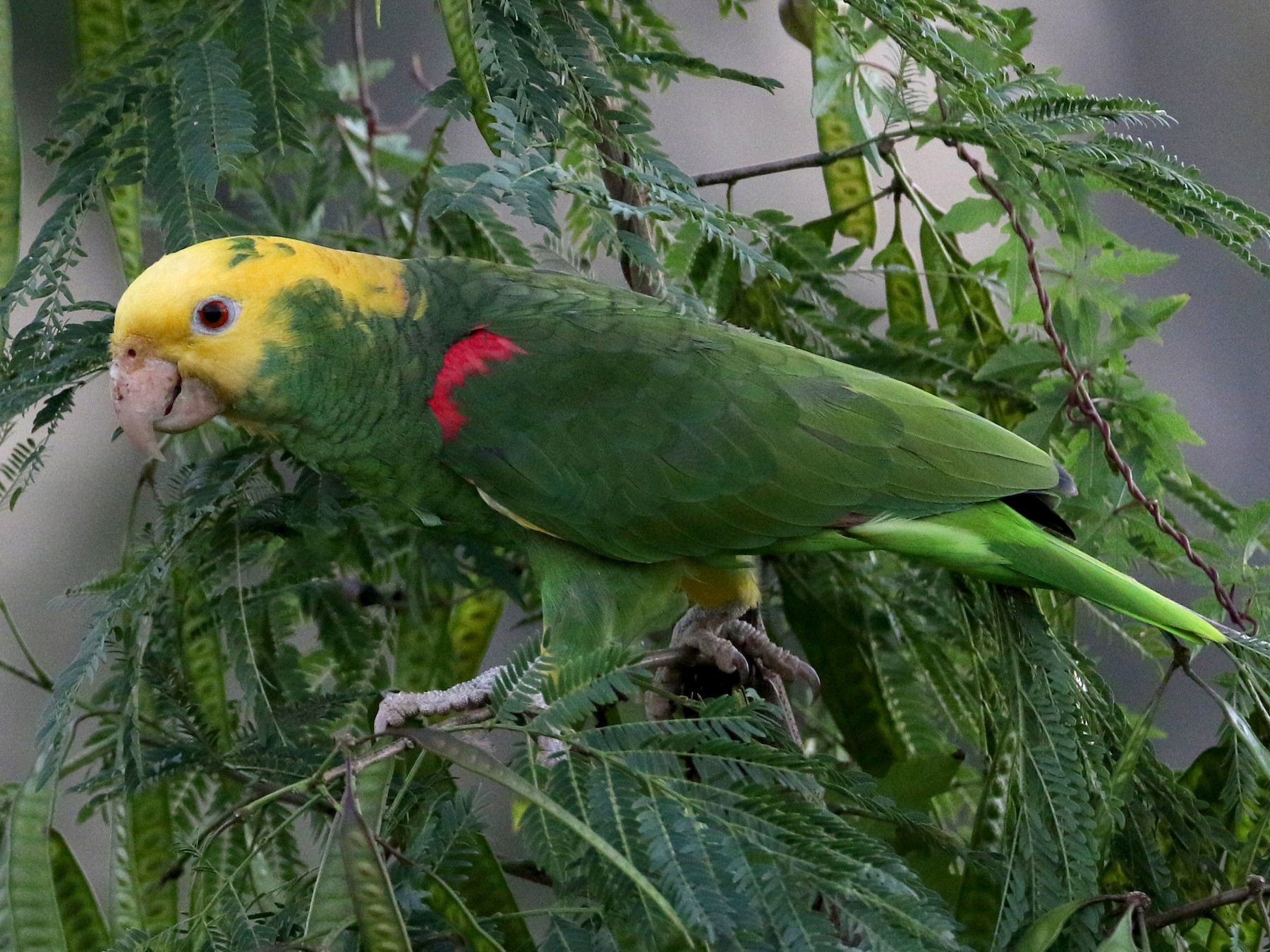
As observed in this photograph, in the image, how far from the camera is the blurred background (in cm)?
234

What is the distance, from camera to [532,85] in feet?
3.06

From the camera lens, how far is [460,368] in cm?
107

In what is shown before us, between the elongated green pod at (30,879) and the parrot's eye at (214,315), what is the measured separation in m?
0.40

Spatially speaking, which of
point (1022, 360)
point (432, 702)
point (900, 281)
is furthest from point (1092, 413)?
point (432, 702)

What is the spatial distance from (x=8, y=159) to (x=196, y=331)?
26 centimetres

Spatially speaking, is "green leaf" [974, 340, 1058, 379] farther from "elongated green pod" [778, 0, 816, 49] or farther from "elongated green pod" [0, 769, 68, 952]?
"elongated green pod" [0, 769, 68, 952]

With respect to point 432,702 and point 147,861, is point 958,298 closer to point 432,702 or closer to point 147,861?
point 432,702

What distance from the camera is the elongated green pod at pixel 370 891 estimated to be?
1.99 ft

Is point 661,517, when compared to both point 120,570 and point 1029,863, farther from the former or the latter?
point 120,570

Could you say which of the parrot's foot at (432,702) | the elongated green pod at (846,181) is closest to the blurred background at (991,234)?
the elongated green pod at (846,181)

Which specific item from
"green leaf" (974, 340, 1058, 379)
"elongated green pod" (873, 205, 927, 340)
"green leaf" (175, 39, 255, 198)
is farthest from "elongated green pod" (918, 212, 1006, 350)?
"green leaf" (175, 39, 255, 198)

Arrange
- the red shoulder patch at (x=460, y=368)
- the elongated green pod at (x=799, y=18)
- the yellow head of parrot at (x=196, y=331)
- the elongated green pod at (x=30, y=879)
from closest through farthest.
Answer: the elongated green pod at (x=30, y=879)
the yellow head of parrot at (x=196, y=331)
the red shoulder patch at (x=460, y=368)
the elongated green pod at (x=799, y=18)

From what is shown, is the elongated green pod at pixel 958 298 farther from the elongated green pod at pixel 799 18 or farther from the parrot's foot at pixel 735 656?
the parrot's foot at pixel 735 656

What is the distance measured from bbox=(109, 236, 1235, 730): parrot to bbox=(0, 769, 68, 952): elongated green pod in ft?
0.91
